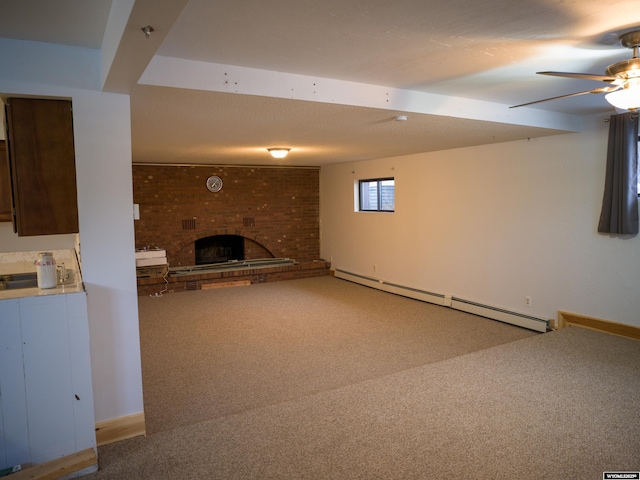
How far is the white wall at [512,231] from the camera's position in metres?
4.32

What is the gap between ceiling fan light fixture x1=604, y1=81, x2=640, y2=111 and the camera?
2.21m

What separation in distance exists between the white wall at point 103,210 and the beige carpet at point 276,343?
0.58m

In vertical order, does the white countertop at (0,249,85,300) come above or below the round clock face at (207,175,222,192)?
below

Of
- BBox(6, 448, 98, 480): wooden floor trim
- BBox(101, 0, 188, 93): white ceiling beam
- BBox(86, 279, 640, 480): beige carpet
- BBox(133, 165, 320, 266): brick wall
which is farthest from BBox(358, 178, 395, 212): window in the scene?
BBox(6, 448, 98, 480): wooden floor trim

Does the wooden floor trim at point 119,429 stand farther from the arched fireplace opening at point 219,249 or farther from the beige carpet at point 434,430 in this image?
the arched fireplace opening at point 219,249

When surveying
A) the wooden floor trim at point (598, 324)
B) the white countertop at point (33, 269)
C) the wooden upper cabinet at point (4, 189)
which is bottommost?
the wooden floor trim at point (598, 324)

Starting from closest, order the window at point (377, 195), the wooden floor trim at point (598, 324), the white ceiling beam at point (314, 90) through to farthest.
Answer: the white ceiling beam at point (314, 90)
the wooden floor trim at point (598, 324)
the window at point (377, 195)

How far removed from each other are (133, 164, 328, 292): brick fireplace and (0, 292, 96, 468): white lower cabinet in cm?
524

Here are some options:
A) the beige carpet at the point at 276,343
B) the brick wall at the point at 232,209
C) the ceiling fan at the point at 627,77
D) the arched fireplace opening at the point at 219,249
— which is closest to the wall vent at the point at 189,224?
the brick wall at the point at 232,209

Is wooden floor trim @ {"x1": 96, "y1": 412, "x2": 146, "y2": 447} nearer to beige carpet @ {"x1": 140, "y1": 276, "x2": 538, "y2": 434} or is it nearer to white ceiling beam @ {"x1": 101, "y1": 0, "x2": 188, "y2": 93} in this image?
beige carpet @ {"x1": 140, "y1": 276, "x2": 538, "y2": 434}

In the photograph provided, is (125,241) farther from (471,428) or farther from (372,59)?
(471,428)

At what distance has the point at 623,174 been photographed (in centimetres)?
400

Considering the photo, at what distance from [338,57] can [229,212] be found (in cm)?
573

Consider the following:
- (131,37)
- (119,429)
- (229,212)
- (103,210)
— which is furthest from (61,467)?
(229,212)
